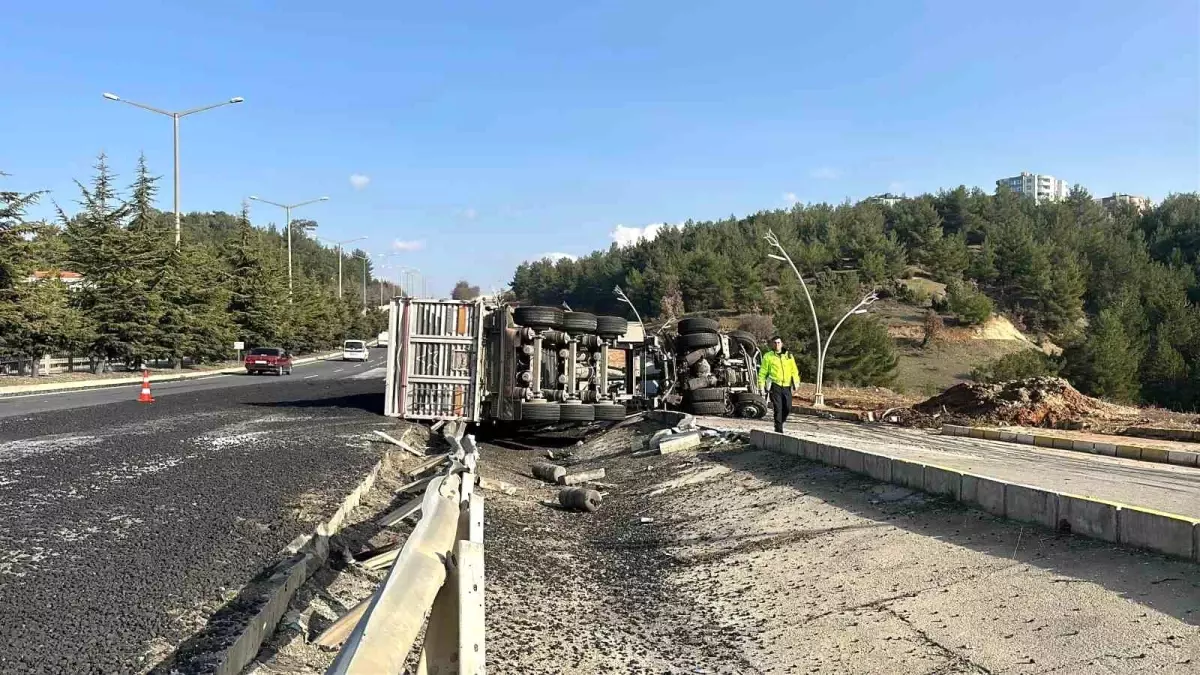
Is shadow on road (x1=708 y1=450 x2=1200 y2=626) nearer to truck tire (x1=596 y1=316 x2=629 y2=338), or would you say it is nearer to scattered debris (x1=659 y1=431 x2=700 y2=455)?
scattered debris (x1=659 y1=431 x2=700 y2=455)

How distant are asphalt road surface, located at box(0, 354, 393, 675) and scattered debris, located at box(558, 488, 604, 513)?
2.77m

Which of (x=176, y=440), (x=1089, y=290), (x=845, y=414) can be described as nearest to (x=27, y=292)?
(x=176, y=440)

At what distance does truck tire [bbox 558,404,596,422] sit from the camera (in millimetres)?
17297

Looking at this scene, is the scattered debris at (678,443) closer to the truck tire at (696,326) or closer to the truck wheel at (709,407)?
the truck wheel at (709,407)

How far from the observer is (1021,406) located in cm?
2203

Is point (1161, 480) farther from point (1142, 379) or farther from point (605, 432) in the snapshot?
point (1142, 379)

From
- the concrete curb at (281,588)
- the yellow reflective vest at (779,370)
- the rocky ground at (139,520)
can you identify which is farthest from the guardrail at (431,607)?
the yellow reflective vest at (779,370)

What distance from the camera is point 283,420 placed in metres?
18.2

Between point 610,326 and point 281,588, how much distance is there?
43.0 feet

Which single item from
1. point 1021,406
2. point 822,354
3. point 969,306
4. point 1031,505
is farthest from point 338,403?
point 969,306

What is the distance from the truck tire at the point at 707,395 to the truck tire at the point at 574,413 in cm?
414

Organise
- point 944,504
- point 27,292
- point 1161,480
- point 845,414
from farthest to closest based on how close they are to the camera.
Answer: point 27,292 < point 845,414 < point 1161,480 < point 944,504

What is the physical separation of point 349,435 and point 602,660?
10.0 m

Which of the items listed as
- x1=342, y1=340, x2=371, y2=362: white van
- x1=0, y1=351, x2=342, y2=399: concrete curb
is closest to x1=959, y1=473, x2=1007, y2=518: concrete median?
x1=0, y1=351, x2=342, y2=399: concrete curb
